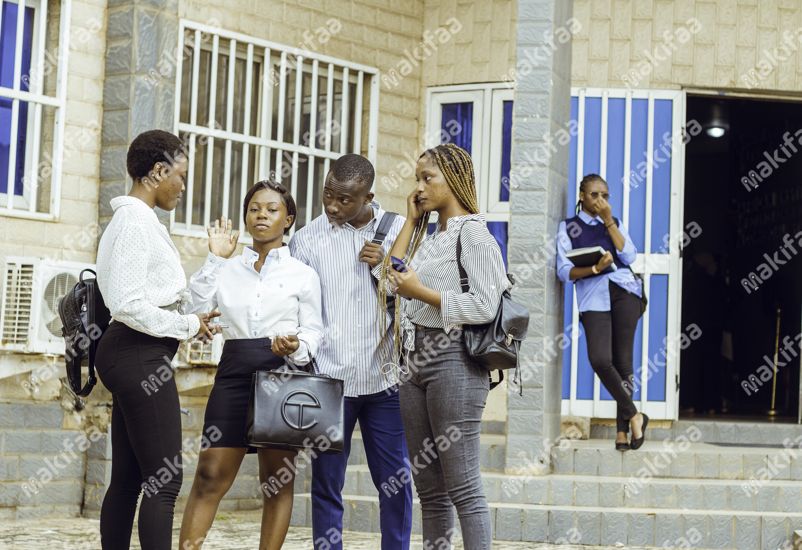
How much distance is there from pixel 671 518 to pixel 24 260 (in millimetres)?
3985

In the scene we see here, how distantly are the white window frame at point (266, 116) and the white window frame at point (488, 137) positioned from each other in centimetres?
76

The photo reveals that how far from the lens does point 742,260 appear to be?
14383mm

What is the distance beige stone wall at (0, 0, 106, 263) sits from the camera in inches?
308

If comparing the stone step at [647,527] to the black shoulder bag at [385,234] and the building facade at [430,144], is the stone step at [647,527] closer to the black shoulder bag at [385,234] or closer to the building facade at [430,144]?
the building facade at [430,144]

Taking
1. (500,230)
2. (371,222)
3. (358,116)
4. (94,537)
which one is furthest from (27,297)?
(500,230)

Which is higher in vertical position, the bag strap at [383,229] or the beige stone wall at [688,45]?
the beige stone wall at [688,45]

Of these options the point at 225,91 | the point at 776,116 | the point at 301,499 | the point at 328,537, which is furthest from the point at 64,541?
the point at 776,116

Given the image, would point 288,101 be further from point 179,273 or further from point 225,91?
point 179,273

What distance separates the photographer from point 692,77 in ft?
31.7

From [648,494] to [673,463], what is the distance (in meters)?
0.51

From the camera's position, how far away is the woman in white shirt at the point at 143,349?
14.8 feet

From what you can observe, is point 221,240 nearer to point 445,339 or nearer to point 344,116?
point 445,339

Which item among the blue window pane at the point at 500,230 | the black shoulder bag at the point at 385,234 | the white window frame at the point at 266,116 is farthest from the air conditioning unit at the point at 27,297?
the blue window pane at the point at 500,230

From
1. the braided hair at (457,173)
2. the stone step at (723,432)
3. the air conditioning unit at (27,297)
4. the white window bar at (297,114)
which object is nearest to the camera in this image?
the braided hair at (457,173)
